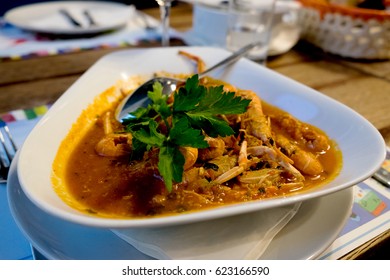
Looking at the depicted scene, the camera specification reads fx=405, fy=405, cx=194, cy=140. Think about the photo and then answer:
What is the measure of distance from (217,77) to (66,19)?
3.75ft

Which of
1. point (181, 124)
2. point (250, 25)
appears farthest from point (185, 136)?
point (250, 25)

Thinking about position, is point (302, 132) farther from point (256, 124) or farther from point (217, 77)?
point (217, 77)

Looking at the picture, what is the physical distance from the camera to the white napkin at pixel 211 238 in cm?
82

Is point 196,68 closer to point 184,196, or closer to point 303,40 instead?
point 184,196

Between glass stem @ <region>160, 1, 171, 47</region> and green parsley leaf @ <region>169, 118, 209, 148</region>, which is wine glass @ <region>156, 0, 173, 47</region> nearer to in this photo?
glass stem @ <region>160, 1, 171, 47</region>

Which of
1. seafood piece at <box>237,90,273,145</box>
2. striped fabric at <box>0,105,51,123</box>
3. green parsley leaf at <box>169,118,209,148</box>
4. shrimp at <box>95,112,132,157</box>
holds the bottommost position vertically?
striped fabric at <box>0,105,51,123</box>

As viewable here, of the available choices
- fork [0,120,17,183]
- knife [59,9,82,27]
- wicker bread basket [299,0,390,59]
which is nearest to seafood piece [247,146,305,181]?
fork [0,120,17,183]

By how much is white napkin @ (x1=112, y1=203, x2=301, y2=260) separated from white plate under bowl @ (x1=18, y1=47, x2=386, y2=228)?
8 cm

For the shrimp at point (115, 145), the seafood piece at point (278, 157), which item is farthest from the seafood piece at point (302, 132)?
the shrimp at point (115, 145)

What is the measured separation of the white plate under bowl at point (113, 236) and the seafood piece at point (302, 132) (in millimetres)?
262

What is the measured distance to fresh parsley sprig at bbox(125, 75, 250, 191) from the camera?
93cm

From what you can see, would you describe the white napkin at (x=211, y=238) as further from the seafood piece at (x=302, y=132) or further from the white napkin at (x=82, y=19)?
the white napkin at (x=82, y=19)

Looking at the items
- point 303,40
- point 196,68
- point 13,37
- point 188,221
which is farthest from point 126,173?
point 303,40

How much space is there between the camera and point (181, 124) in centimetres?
97
